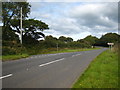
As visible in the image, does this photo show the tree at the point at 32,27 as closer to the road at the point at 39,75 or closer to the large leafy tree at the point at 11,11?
the large leafy tree at the point at 11,11

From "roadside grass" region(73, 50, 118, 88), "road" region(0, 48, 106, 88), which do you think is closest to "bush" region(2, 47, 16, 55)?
"road" region(0, 48, 106, 88)

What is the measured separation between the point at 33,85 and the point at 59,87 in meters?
1.14

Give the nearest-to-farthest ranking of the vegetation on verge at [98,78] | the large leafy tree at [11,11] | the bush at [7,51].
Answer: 1. the vegetation on verge at [98,78]
2. the bush at [7,51]
3. the large leafy tree at [11,11]

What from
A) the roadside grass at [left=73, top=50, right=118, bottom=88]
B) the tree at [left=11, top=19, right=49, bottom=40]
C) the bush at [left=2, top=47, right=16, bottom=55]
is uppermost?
the tree at [left=11, top=19, right=49, bottom=40]

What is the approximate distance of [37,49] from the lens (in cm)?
3641

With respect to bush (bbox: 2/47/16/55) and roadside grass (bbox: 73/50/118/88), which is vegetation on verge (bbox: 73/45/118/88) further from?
bush (bbox: 2/47/16/55)

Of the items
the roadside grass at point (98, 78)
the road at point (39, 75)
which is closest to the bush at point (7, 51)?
the road at point (39, 75)

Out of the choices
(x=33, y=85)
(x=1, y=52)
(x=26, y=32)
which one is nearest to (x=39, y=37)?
(x=26, y=32)

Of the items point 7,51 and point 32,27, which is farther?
point 32,27

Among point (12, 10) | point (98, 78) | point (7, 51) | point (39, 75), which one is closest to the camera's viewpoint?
point (98, 78)

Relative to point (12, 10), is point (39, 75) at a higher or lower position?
lower

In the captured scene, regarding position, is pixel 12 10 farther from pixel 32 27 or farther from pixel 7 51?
pixel 7 51

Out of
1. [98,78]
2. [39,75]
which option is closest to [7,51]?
[39,75]

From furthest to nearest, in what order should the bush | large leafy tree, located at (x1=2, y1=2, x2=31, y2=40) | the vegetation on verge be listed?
large leafy tree, located at (x1=2, y1=2, x2=31, y2=40) → the bush → the vegetation on verge
